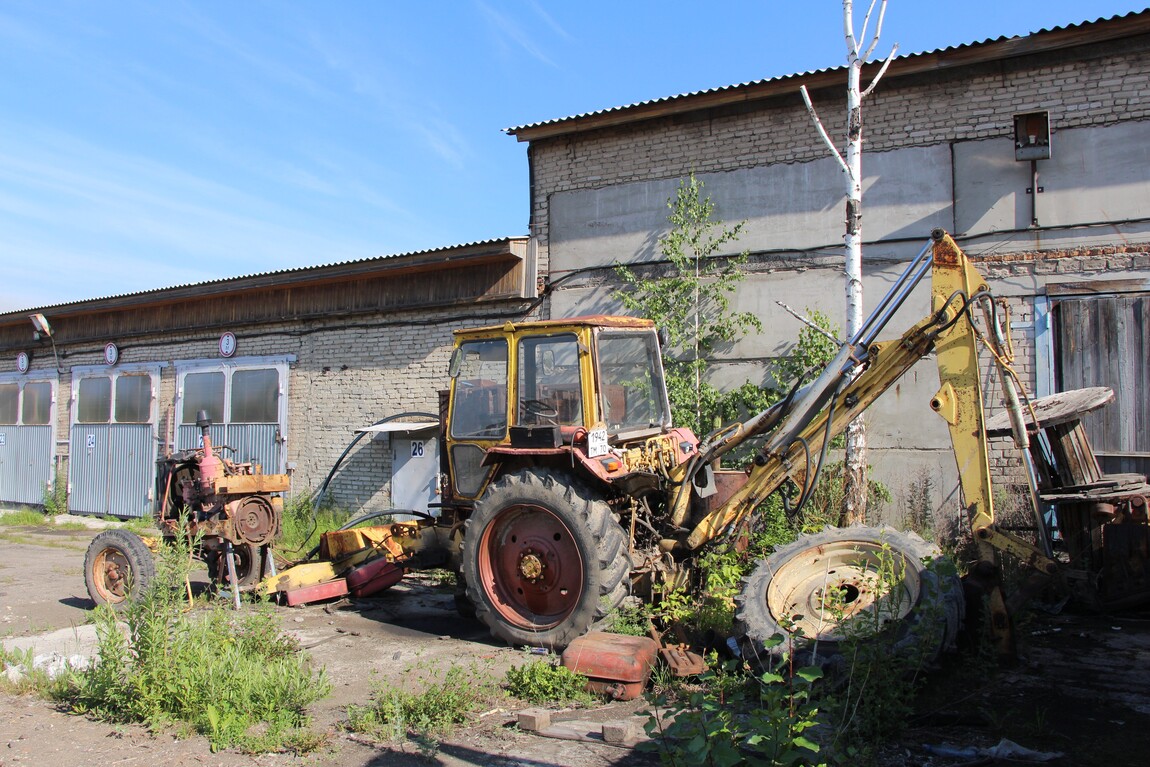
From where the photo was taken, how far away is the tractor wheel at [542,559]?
552cm

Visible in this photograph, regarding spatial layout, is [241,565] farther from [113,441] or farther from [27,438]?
[27,438]

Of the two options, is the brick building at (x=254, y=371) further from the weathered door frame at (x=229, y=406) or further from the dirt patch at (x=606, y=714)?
the dirt patch at (x=606, y=714)

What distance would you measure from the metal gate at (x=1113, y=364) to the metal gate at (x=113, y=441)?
14460 millimetres

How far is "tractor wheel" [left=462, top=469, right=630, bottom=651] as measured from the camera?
18.1ft

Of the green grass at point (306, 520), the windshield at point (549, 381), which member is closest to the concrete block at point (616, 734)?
the windshield at point (549, 381)

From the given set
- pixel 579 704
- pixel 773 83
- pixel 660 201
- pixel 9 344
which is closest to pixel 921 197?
pixel 773 83

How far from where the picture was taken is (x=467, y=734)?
428 cm

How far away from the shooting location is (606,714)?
14.8ft

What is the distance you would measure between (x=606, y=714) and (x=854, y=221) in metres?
6.31

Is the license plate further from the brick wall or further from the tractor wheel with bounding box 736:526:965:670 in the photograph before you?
the brick wall

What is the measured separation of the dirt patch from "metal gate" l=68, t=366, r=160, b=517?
9353mm

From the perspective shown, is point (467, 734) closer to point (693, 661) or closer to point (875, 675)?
point (693, 661)

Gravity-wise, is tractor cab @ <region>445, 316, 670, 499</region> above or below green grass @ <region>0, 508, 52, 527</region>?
above

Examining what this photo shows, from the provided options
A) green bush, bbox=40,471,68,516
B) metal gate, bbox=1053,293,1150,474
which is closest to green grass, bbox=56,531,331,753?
metal gate, bbox=1053,293,1150,474
